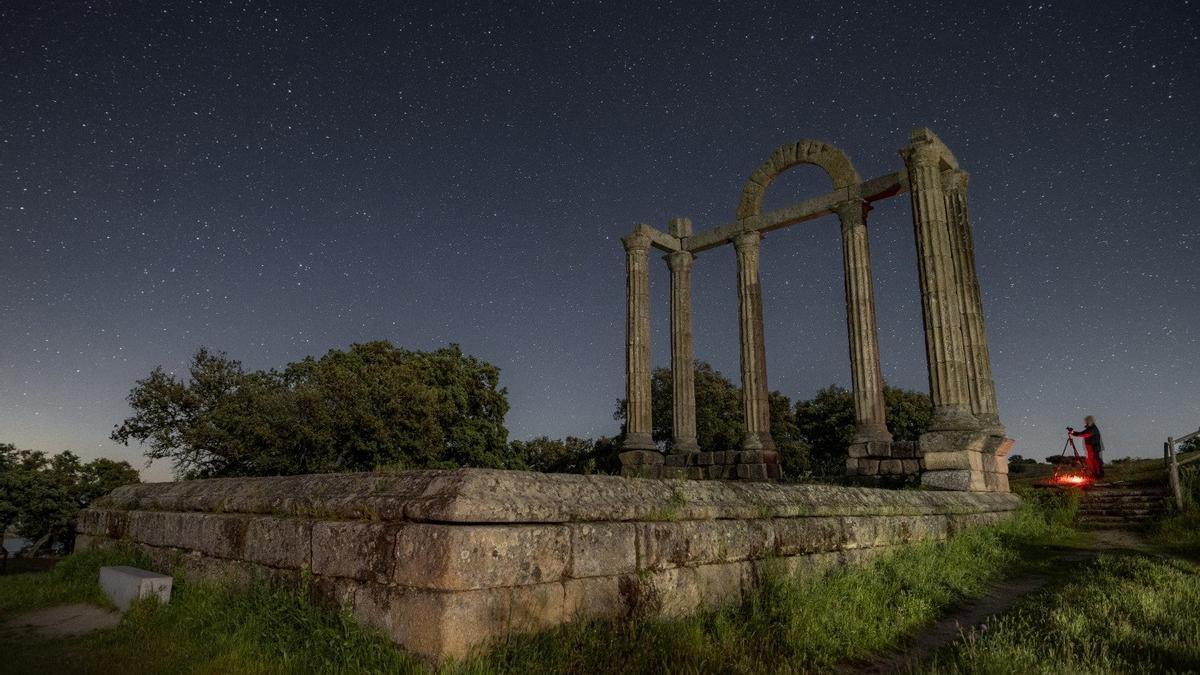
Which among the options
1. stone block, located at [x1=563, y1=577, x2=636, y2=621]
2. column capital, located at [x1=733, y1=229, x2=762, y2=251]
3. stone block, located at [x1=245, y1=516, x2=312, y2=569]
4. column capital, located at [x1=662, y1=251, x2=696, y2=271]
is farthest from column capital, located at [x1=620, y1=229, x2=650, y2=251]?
stone block, located at [x1=563, y1=577, x2=636, y2=621]

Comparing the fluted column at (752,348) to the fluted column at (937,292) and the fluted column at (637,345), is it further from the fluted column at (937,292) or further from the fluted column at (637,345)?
the fluted column at (937,292)

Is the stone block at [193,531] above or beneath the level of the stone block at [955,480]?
beneath

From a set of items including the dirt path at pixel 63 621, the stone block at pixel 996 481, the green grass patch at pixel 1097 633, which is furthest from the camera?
the stone block at pixel 996 481

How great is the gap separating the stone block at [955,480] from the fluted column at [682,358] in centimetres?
805

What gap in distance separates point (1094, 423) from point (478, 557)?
1848 centimetres

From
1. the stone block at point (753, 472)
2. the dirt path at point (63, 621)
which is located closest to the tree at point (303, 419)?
the stone block at point (753, 472)

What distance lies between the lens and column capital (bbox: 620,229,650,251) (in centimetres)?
2019

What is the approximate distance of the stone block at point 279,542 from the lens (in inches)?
166

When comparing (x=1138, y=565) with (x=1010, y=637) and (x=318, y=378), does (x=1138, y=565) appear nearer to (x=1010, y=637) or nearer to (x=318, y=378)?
(x=1010, y=637)

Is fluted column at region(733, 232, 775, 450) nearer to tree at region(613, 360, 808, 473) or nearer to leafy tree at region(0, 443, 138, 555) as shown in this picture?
tree at region(613, 360, 808, 473)

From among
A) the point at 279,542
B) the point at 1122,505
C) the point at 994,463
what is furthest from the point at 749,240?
the point at 279,542

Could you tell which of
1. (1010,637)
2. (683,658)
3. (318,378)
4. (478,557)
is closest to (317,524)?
(478,557)

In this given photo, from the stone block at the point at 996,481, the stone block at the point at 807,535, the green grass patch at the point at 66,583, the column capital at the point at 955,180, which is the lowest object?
the green grass patch at the point at 66,583

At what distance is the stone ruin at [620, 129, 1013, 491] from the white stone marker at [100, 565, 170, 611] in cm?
1168
